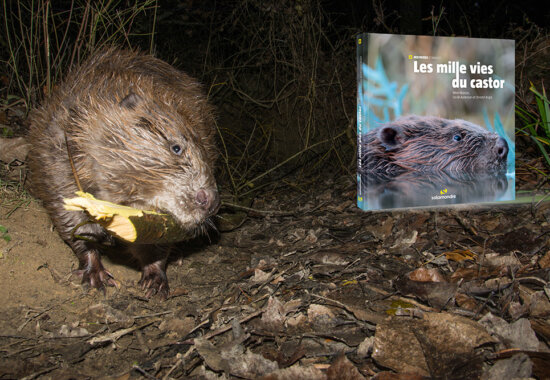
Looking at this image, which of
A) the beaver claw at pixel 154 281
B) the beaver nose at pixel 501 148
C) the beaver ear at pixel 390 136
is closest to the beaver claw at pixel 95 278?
the beaver claw at pixel 154 281

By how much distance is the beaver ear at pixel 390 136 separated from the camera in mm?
2578

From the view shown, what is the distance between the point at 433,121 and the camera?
2660mm

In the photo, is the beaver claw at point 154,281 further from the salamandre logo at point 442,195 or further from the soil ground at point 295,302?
the salamandre logo at point 442,195

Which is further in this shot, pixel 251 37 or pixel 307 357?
pixel 251 37

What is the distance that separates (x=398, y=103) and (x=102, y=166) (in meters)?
1.72

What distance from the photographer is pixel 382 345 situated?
1.51m

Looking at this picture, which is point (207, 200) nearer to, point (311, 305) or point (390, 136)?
point (311, 305)

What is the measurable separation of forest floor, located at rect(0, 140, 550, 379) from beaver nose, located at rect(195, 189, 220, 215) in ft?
1.58

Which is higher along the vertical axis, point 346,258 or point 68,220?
point 68,220

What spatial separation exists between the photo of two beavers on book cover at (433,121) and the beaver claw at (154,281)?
4.23 feet

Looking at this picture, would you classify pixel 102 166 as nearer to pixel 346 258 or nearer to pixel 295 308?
pixel 295 308

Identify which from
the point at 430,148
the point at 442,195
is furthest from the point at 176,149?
the point at 442,195

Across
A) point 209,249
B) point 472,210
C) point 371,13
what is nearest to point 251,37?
point 371,13

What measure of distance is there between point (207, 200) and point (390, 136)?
3.94 feet
